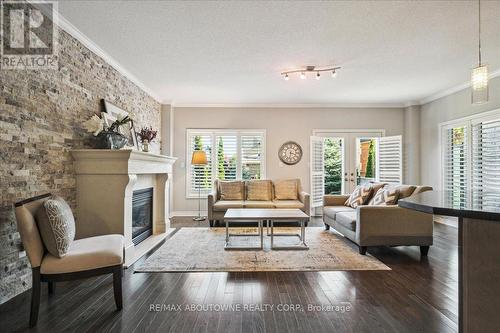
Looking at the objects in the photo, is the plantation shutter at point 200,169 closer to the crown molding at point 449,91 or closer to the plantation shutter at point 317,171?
the plantation shutter at point 317,171

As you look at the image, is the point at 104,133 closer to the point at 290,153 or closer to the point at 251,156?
the point at 251,156

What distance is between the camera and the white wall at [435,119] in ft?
Answer: 17.0

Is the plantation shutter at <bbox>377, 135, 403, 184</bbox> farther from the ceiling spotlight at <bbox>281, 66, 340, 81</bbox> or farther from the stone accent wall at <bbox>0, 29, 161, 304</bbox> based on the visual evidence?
the stone accent wall at <bbox>0, 29, 161, 304</bbox>

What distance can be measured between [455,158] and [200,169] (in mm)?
5499

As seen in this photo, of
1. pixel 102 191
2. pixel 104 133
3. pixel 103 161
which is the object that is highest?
pixel 104 133

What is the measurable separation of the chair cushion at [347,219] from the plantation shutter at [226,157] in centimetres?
294

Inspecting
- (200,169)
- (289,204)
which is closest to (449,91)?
(289,204)

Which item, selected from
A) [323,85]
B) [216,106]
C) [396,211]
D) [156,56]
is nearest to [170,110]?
[216,106]

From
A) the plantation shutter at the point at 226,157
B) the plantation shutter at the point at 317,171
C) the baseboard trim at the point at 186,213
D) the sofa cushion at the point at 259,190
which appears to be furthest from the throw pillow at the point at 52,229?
the plantation shutter at the point at 317,171

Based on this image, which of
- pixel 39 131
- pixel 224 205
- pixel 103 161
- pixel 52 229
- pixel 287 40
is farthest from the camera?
pixel 224 205

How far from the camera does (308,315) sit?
2.18 m

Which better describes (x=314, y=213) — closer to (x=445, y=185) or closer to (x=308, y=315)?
(x=445, y=185)

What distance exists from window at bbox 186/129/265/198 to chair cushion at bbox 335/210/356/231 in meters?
2.63

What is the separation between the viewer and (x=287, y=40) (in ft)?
11.1
